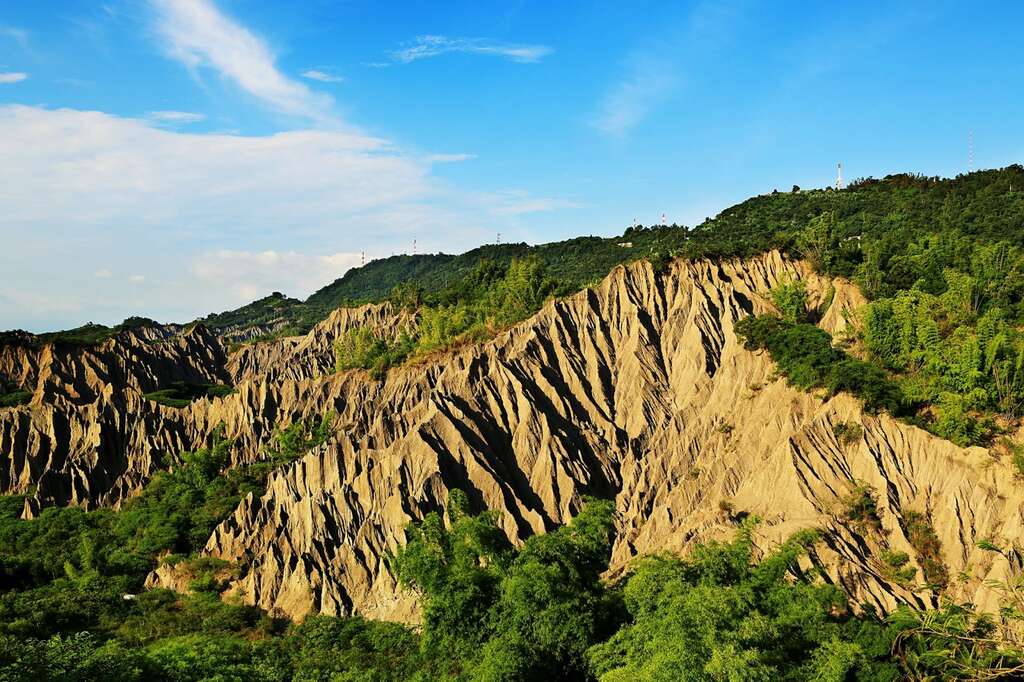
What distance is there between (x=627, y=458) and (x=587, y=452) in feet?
7.01

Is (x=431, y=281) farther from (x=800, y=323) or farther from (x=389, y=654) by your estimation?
(x=389, y=654)

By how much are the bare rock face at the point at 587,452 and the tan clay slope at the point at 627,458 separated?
0.34 ft

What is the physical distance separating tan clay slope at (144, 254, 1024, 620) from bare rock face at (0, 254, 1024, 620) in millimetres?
102

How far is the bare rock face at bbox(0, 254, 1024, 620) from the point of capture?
29.4 m

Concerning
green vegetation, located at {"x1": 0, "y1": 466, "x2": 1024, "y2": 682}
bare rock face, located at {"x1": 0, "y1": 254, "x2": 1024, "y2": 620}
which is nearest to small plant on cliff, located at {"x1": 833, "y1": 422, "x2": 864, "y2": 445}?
bare rock face, located at {"x1": 0, "y1": 254, "x2": 1024, "y2": 620}

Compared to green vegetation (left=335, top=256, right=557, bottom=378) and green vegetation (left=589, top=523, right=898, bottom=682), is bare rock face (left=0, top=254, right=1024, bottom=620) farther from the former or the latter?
green vegetation (left=335, top=256, right=557, bottom=378)

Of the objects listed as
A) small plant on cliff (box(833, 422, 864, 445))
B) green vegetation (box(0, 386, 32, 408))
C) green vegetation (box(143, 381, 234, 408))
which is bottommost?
small plant on cliff (box(833, 422, 864, 445))

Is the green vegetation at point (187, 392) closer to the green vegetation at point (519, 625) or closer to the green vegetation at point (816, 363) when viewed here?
the green vegetation at point (519, 625)

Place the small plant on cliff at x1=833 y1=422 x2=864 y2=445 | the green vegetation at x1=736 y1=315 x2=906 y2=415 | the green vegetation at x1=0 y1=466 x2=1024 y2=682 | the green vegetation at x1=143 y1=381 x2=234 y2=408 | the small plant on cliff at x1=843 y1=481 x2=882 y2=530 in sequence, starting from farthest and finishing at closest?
the green vegetation at x1=143 y1=381 x2=234 y2=408 < the green vegetation at x1=736 y1=315 x2=906 y2=415 < the small plant on cliff at x1=833 y1=422 x2=864 y2=445 < the small plant on cliff at x1=843 y1=481 x2=882 y2=530 < the green vegetation at x1=0 y1=466 x2=1024 y2=682

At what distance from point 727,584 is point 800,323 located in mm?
23950

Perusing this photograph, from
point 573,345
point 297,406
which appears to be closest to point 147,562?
point 297,406

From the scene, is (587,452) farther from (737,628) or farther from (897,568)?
(737,628)

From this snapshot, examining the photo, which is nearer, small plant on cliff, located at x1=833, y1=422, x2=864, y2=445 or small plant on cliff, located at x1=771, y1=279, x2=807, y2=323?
small plant on cliff, located at x1=833, y1=422, x2=864, y2=445

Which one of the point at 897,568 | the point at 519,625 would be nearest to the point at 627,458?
the point at 897,568
